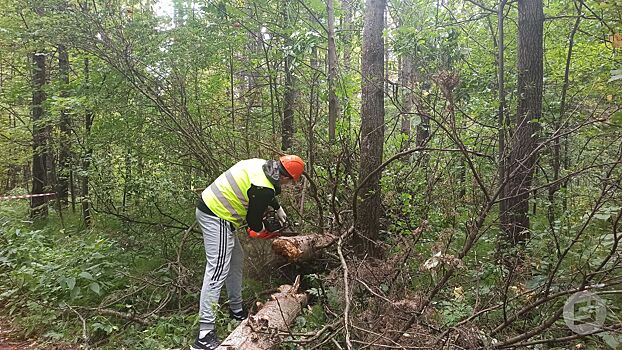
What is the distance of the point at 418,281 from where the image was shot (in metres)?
4.77

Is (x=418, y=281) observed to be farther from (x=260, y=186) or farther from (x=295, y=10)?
(x=295, y=10)

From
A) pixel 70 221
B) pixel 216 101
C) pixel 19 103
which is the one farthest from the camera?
pixel 19 103

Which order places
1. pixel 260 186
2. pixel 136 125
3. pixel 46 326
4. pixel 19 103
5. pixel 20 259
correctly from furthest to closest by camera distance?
pixel 19 103, pixel 136 125, pixel 20 259, pixel 46 326, pixel 260 186

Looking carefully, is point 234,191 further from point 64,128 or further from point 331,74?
point 64,128

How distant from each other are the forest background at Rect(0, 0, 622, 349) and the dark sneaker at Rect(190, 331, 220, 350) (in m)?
0.43

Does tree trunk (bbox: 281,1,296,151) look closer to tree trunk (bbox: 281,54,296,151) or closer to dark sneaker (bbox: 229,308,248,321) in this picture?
tree trunk (bbox: 281,54,296,151)

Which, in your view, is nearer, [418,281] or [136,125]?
[418,281]

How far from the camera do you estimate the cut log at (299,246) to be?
4.45 meters

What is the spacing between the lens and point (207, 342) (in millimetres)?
3881

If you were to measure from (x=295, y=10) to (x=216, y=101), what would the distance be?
2.05 metres

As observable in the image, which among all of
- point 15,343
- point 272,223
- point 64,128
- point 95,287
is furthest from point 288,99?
point 15,343

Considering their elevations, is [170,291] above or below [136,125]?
below

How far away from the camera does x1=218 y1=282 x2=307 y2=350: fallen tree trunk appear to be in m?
3.20

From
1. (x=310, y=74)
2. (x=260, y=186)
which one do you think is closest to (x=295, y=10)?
(x=310, y=74)
